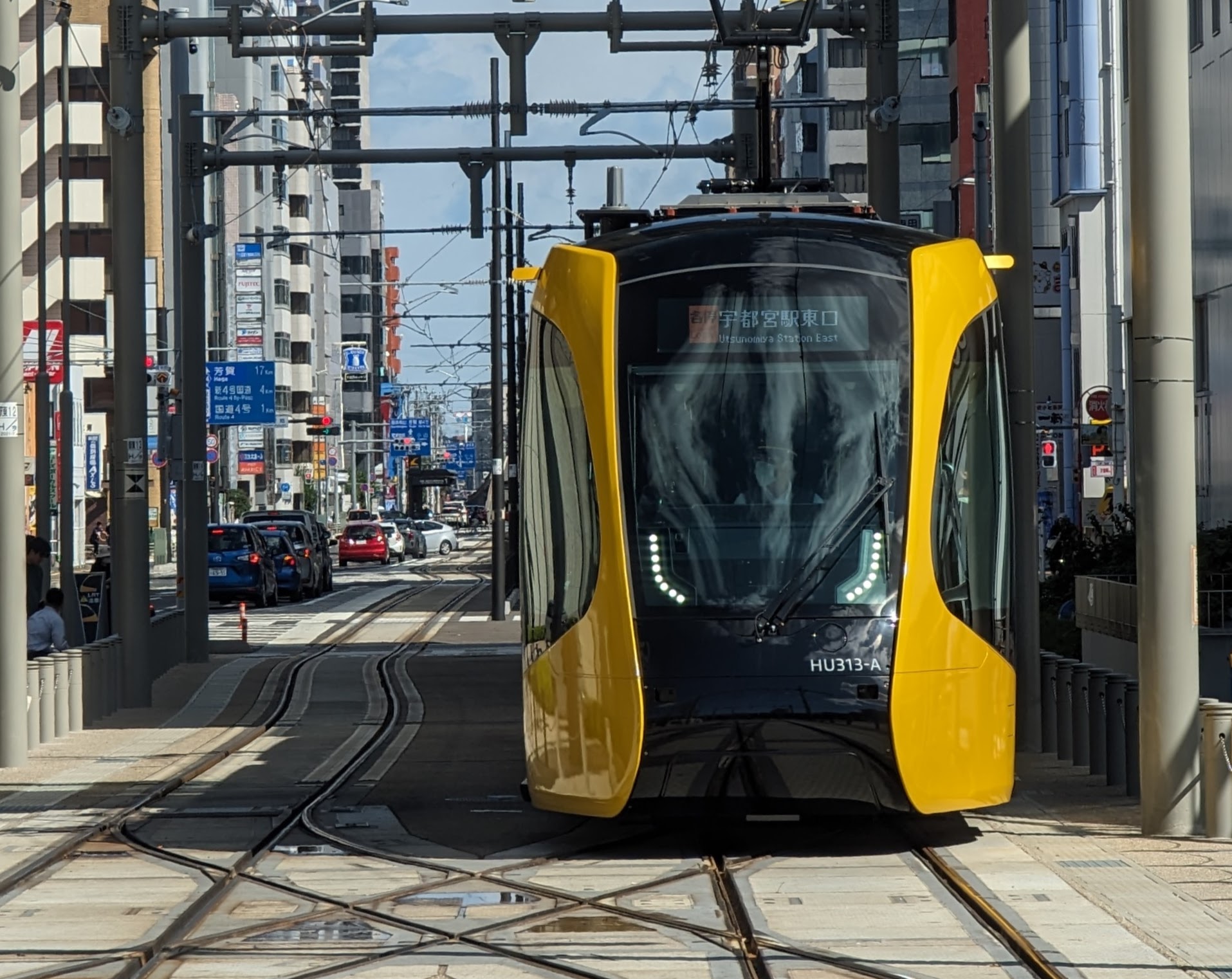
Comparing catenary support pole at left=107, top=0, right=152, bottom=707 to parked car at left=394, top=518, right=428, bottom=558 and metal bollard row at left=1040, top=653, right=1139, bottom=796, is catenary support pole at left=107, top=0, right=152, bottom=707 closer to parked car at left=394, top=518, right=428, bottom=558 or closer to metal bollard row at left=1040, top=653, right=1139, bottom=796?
metal bollard row at left=1040, top=653, right=1139, bottom=796

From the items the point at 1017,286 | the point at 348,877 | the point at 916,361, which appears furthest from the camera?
the point at 1017,286

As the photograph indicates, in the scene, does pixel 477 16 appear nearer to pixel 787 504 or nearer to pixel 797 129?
pixel 787 504

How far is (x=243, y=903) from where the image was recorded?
10.3 meters

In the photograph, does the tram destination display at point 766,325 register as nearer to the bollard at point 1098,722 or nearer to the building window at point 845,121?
the bollard at point 1098,722

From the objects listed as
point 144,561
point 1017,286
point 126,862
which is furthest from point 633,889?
point 144,561

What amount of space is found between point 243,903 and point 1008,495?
4.59 metres

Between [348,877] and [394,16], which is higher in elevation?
[394,16]

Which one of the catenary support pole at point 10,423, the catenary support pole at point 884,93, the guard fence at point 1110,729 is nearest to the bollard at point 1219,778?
the guard fence at point 1110,729

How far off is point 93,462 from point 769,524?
66628mm

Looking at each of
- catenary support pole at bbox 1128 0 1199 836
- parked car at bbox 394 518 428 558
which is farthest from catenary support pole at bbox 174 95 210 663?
parked car at bbox 394 518 428 558

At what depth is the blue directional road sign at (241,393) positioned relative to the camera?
2849 inches

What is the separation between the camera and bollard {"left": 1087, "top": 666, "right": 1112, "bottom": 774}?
15.3 metres

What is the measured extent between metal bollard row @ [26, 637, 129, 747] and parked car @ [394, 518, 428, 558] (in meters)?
71.4

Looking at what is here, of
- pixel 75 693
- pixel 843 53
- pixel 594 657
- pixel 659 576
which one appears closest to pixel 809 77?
Result: pixel 843 53
